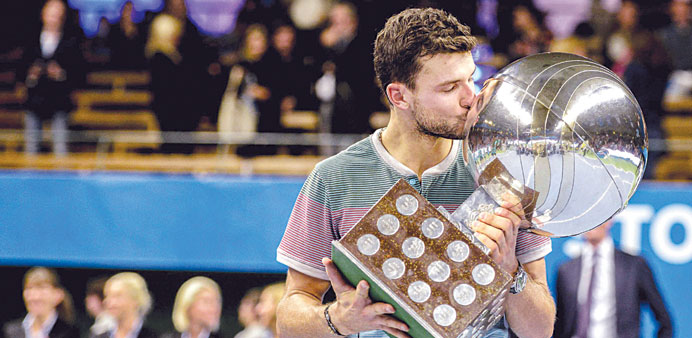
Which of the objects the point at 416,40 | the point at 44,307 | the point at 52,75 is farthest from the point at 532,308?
the point at 52,75

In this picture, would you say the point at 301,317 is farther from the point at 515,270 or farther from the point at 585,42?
Result: the point at 585,42

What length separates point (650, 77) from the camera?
523cm

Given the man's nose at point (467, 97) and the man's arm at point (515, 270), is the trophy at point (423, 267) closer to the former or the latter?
the man's arm at point (515, 270)

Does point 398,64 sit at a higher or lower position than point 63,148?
higher

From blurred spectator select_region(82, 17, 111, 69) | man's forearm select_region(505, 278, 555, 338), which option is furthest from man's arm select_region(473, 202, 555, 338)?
blurred spectator select_region(82, 17, 111, 69)

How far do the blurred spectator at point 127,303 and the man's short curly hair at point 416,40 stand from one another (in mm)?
3726

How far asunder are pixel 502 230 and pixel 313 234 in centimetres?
55

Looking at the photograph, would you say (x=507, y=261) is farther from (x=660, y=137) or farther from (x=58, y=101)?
(x=58, y=101)

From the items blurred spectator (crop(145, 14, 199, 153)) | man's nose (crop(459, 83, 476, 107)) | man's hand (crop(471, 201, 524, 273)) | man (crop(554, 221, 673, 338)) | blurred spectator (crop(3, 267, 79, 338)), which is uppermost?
man's nose (crop(459, 83, 476, 107))

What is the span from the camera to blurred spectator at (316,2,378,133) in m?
5.33

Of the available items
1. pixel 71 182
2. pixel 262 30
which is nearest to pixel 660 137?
pixel 262 30

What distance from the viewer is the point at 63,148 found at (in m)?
5.95

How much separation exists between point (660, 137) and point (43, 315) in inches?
161

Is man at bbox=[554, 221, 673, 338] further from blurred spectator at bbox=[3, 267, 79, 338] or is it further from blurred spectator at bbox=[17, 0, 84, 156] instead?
blurred spectator at bbox=[17, 0, 84, 156]
